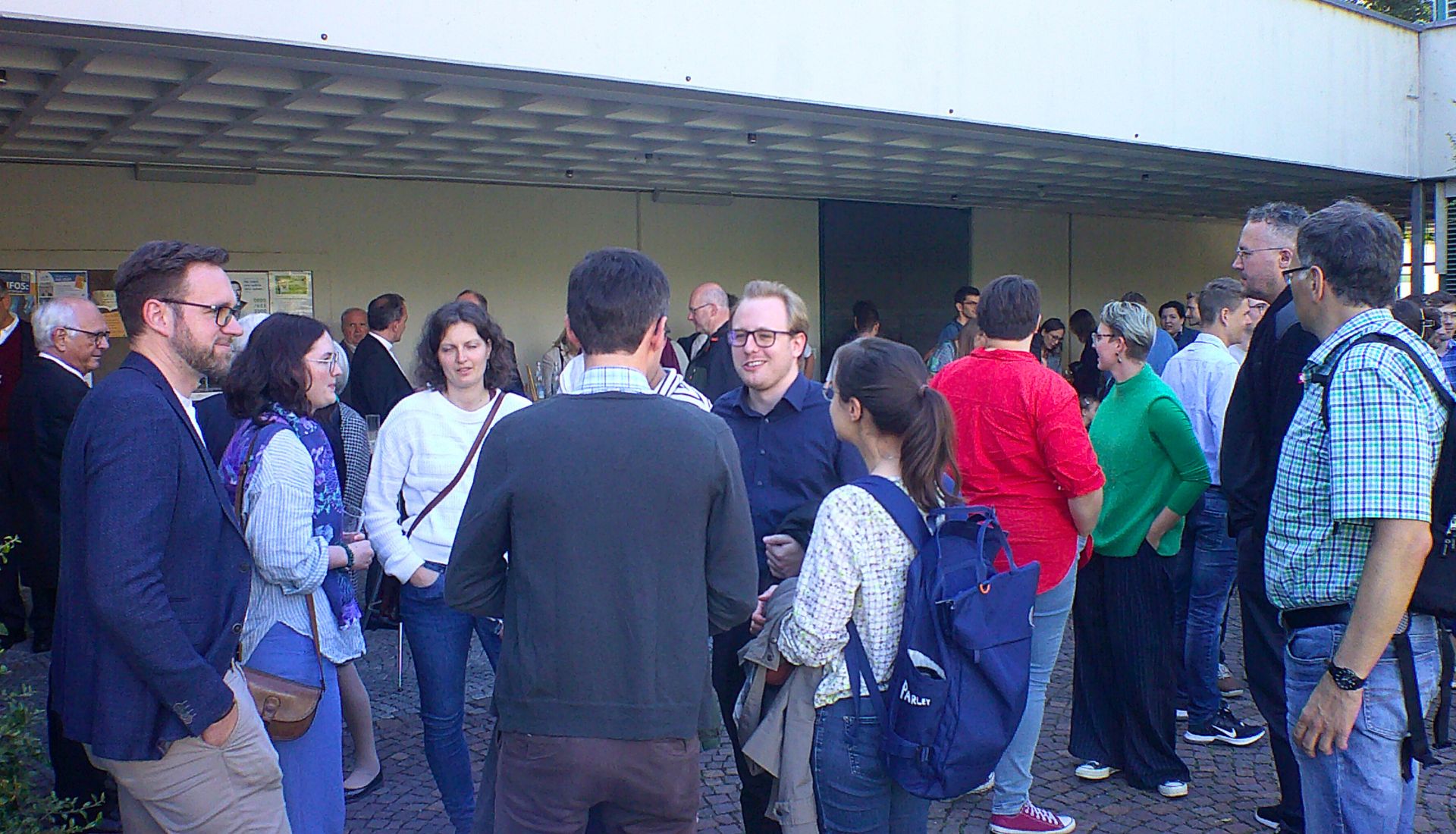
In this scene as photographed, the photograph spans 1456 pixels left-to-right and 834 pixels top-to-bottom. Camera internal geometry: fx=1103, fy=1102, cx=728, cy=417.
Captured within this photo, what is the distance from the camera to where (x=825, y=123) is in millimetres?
8000

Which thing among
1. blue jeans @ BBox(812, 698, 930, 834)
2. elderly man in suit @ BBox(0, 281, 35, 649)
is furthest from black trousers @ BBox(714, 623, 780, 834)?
elderly man in suit @ BBox(0, 281, 35, 649)

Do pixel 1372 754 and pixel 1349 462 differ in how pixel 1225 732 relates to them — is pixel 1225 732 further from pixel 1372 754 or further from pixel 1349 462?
pixel 1349 462

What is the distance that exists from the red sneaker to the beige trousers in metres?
2.50

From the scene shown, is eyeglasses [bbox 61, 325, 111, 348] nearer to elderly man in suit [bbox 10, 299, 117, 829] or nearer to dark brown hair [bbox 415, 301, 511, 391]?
elderly man in suit [bbox 10, 299, 117, 829]

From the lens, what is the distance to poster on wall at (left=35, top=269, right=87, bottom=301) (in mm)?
8430

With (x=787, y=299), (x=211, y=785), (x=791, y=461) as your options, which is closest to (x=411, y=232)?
(x=787, y=299)

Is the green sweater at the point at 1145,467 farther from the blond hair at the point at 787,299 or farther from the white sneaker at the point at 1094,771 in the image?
the blond hair at the point at 787,299

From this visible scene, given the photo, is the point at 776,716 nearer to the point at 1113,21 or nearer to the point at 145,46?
the point at 145,46

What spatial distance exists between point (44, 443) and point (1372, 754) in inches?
A: 233

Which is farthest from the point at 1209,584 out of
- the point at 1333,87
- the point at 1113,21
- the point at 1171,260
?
the point at 1171,260

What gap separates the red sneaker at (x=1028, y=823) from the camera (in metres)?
3.94

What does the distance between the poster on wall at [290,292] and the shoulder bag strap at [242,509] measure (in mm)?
6795

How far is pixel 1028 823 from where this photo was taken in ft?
12.9

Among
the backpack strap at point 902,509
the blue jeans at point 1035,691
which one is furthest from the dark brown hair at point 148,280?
the blue jeans at point 1035,691
